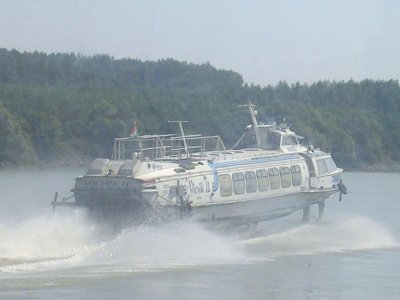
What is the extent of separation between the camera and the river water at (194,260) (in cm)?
1948

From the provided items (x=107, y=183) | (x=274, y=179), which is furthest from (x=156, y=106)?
(x=107, y=183)

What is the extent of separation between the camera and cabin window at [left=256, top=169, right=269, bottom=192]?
91.9 feet

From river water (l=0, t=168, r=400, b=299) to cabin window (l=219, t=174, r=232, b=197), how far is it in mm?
1062

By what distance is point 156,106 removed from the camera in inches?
2308

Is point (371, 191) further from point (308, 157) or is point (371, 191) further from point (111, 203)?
point (111, 203)

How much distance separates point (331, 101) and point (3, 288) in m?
53.0

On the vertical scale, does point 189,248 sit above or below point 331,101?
below

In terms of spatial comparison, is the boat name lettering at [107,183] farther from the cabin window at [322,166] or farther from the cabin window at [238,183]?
the cabin window at [322,166]

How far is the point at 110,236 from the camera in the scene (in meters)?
24.2

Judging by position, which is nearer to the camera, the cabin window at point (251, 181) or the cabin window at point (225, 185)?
the cabin window at point (225, 185)

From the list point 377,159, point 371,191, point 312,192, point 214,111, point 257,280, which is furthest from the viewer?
point 377,159

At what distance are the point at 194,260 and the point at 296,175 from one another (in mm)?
7219

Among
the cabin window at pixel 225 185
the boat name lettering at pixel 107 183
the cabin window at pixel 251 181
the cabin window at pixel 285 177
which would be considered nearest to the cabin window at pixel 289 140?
the cabin window at pixel 285 177

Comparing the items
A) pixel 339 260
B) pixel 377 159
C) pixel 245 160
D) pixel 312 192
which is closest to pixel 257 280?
pixel 339 260
